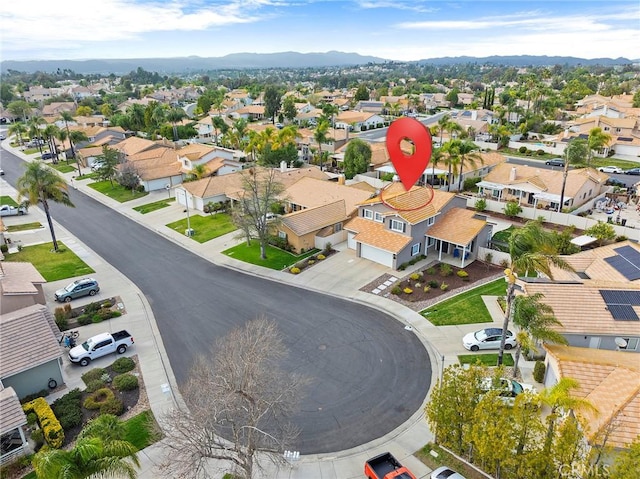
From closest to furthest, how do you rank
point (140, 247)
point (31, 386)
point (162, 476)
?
point (162, 476), point (31, 386), point (140, 247)

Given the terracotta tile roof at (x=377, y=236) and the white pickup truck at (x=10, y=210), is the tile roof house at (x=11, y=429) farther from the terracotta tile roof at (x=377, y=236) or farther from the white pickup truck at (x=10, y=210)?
the white pickup truck at (x=10, y=210)

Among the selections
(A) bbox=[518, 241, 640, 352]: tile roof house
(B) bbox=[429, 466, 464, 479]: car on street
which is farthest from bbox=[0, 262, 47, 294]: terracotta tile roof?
(A) bbox=[518, 241, 640, 352]: tile roof house

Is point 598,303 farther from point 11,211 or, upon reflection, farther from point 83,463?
point 11,211

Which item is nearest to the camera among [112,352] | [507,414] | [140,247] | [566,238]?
[507,414]

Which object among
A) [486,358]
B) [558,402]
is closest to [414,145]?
[558,402]

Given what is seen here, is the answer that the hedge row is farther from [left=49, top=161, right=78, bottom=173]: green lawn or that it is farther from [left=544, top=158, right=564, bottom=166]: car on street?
[left=544, top=158, right=564, bottom=166]: car on street

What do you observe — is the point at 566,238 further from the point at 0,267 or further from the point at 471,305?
the point at 0,267

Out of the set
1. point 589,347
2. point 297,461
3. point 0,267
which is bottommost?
point 297,461

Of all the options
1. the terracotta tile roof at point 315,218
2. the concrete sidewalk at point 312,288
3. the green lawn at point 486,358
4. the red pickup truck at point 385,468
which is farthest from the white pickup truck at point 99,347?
the green lawn at point 486,358

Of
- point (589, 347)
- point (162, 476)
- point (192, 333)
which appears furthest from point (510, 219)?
point (162, 476)
